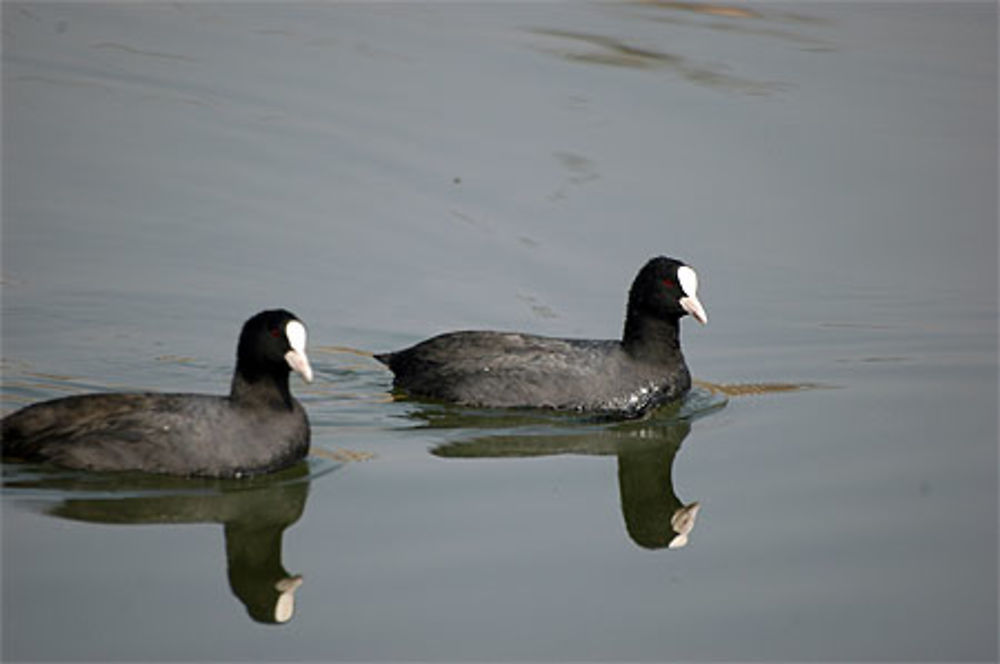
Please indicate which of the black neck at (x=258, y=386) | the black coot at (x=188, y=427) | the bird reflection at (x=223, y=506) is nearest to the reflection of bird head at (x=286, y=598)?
the bird reflection at (x=223, y=506)

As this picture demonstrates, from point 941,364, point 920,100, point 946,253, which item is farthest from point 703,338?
point 920,100

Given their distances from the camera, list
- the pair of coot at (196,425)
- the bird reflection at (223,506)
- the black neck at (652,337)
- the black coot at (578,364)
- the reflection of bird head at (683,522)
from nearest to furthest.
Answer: the bird reflection at (223,506)
the reflection of bird head at (683,522)
the pair of coot at (196,425)
the black coot at (578,364)
the black neck at (652,337)

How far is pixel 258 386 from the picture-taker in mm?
8375

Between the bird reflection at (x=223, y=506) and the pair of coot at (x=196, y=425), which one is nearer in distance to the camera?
the bird reflection at (x=223, y=506)

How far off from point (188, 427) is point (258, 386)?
38 centimetres

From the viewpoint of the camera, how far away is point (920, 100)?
1669cm

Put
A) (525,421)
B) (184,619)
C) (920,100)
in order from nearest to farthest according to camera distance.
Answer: (184,619)
(525,421)
(920,100)

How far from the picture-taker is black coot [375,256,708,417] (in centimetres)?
1012

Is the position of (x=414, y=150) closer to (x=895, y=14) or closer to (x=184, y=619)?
(x=895, y=14)

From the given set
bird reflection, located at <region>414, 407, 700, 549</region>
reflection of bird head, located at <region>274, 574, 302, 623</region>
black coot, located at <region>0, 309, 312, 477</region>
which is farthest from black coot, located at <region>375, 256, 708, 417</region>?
reflection of bird head, located at <region>274, 574, 302, 623</region>

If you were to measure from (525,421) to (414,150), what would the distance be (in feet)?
18.5

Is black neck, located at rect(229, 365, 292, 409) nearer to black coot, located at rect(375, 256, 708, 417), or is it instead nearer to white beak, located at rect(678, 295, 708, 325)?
black coot, located at rect(375, 256, 708, 417)

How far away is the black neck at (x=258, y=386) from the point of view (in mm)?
8367

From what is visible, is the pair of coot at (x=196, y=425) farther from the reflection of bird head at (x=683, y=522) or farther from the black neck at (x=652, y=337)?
the black neck at (x=652, y=337)
